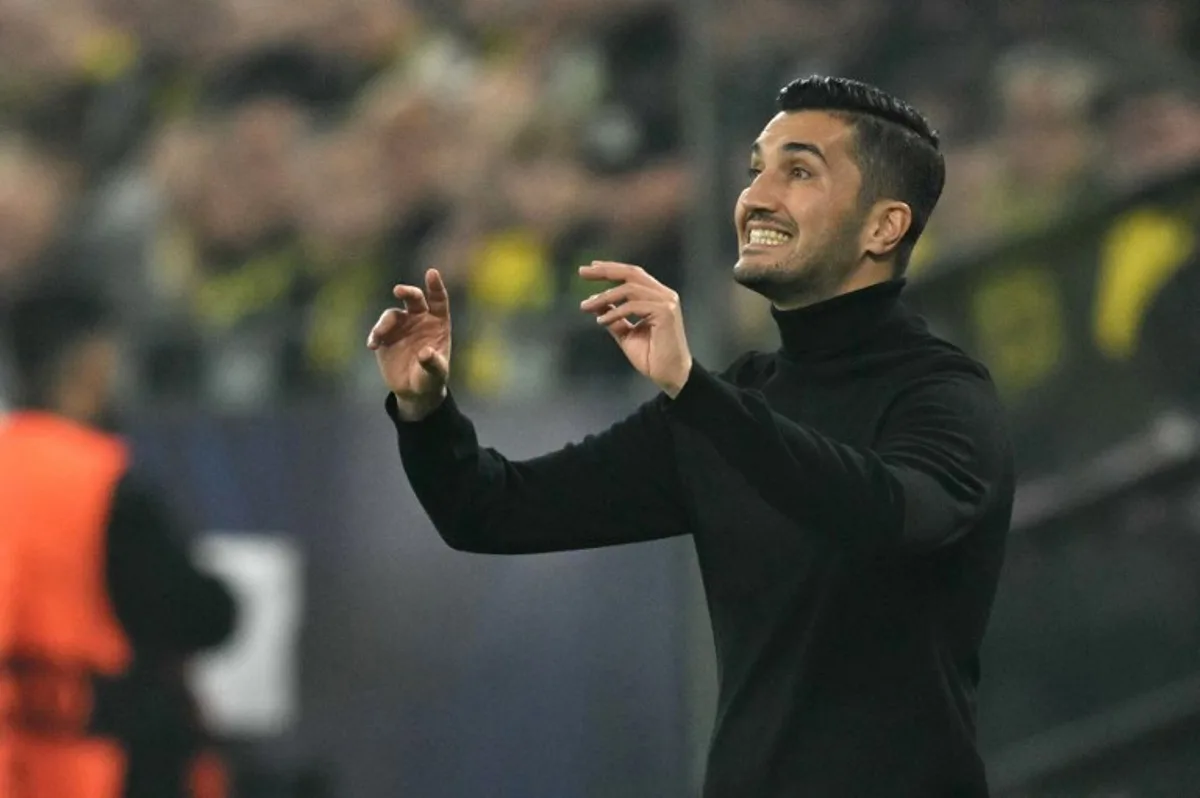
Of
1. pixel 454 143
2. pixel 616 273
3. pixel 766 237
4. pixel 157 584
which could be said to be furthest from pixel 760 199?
pixel 157 584

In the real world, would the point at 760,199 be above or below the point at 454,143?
below

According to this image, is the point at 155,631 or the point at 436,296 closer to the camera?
the point at 436,296

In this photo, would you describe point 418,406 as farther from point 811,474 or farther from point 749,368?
point 811,474

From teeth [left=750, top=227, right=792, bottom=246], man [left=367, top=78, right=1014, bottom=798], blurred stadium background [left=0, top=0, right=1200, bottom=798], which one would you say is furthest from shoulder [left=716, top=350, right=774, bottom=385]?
blurred stadium background [left=0, top=0, right=1200, bottom=798]

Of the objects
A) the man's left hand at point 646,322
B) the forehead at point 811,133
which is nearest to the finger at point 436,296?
the man's left hand at point 646,322

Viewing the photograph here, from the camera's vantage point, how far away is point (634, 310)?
1.67 metres

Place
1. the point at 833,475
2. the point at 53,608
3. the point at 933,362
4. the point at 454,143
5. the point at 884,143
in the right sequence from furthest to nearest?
the point at 454,143 → the point at 53,608 → the point at 884,143 → the point at 933,362 → the point at 833,475

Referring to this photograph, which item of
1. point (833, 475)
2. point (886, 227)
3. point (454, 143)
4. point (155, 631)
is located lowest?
point (155, 631)

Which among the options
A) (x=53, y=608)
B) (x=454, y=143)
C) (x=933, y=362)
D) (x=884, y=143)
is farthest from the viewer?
(x=454, y=143)

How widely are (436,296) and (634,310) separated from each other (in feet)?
0.91

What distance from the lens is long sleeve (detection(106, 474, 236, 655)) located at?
404 centimetres

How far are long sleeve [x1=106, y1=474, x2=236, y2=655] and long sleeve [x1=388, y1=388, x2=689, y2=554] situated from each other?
2.17 m

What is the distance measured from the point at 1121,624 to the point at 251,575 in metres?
1.70

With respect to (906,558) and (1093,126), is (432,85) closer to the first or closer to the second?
(1093,126)
